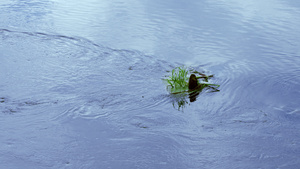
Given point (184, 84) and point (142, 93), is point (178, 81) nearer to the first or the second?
point (184, 84)

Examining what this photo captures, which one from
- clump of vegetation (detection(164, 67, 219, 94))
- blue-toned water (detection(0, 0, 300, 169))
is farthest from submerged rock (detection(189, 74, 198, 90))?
blue-toned water (detection(0, 0, 300, 169))

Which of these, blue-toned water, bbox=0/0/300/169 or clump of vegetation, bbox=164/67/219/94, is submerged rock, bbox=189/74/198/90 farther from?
blue-toned water, bbox=0/0/300/169

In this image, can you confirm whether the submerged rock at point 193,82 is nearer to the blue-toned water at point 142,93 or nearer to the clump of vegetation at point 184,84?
the clump of vegetation at point 184,84

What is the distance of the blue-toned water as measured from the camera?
10.4 feet

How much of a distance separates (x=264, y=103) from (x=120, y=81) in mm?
1720

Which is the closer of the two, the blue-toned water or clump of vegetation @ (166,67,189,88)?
the blue-toned water

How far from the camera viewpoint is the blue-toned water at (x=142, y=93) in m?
3.17

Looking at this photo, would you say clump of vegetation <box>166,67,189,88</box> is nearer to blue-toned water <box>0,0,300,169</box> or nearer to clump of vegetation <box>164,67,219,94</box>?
clump of vegetation <box>164,67,219,94</box>

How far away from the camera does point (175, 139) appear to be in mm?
3400

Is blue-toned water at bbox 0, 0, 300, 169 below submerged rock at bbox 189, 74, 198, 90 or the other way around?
below

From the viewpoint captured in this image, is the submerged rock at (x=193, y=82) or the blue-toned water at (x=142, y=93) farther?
the submerged rock at (x=193, y=82)

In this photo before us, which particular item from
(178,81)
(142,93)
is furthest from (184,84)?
(142,93)

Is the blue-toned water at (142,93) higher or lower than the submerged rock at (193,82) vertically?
lower

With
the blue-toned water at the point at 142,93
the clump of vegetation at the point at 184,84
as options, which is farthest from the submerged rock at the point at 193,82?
the blue-toned water at the point at 142,93
